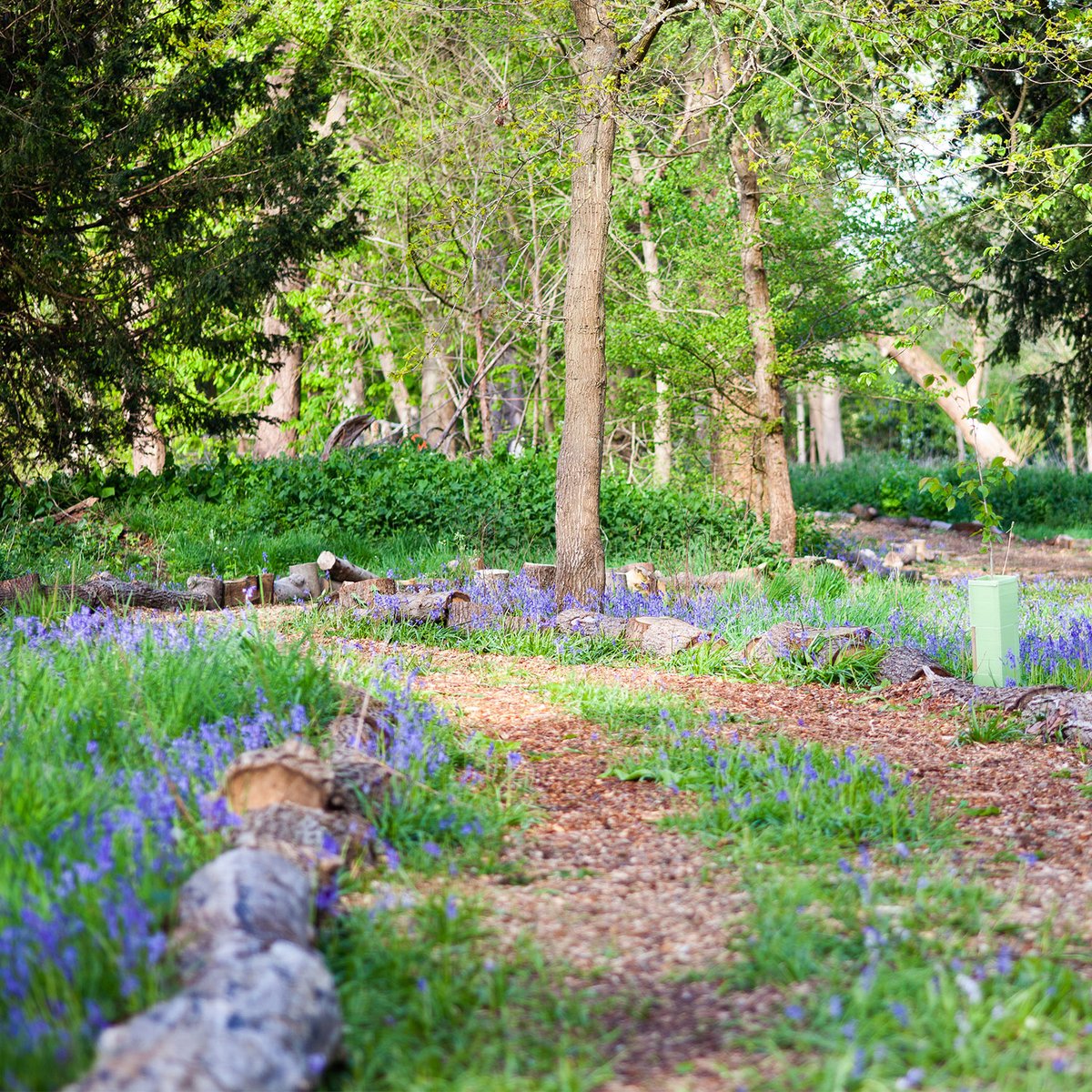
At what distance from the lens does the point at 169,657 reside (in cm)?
430

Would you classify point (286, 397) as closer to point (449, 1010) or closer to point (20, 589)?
point (20, 589)

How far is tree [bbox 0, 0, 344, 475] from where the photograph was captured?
9.82 meters

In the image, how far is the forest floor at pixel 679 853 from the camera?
243 centimetres

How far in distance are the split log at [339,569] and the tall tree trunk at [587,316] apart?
1614 mm

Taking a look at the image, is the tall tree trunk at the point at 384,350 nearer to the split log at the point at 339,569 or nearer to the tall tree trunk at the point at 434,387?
the tall tree trunk at the point at 434,387

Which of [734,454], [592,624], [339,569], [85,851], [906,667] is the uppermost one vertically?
[734,454]

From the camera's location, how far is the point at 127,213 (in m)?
10.7

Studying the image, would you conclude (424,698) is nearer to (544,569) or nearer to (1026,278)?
(544,569)

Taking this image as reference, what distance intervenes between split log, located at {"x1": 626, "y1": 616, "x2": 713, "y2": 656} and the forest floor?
1.64 feet

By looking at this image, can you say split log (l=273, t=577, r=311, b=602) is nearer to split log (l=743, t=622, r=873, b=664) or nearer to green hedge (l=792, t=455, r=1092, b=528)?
split log (l=743, t=622, r=873, b=664)

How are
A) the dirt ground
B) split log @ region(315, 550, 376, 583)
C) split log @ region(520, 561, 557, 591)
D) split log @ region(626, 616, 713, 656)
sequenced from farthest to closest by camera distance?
the dirt ground, split log @ region(315, 550, 376, 583), split log @ region(520, 561, 557, 591), split log @ region(626, 616, 713, 656)

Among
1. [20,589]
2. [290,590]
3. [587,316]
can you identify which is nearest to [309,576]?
[290,590]

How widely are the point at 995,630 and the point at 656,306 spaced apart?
8.71m

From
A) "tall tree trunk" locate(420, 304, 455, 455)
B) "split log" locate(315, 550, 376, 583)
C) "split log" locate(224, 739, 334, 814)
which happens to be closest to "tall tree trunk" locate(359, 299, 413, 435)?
"tall tree trunk" locate(420, 304, 455, 455)
